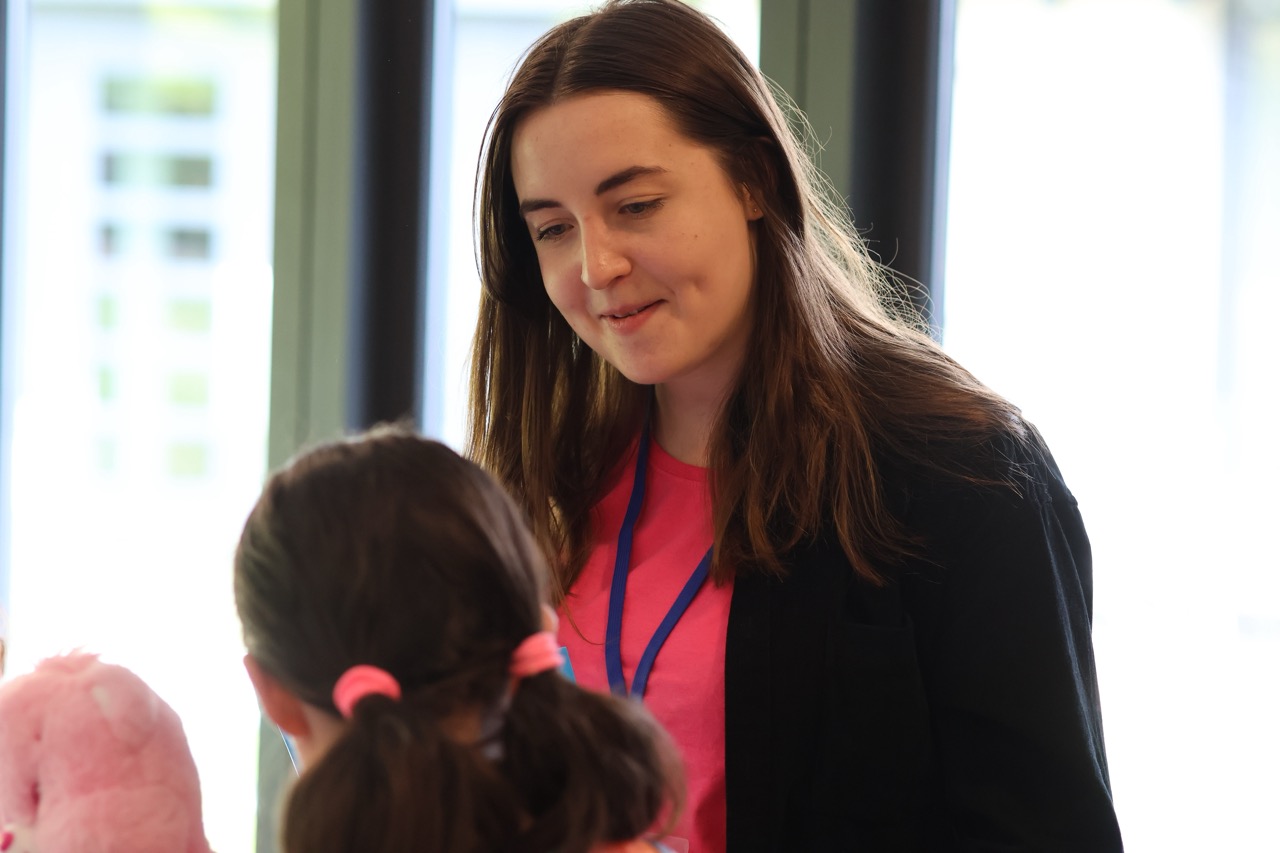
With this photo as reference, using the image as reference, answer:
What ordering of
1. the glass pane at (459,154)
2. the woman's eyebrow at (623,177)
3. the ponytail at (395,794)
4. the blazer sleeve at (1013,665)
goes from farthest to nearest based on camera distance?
1. the glass pane at (459,154)
2. the woman's eyebrow at (623,177)
3. the blazer sleeve at (1013,665)
4. the ponytail at (395,794)

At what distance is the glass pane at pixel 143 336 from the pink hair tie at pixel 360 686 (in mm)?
1663

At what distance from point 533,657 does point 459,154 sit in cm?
177

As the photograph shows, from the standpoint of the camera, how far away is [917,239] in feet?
7.05

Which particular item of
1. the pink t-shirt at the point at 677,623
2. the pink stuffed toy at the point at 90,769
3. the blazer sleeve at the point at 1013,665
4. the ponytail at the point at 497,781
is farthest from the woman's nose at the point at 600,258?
the pink stuffed toy at the point at 90,769

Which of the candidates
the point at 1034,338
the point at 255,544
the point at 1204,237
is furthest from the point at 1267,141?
the point at 255,544

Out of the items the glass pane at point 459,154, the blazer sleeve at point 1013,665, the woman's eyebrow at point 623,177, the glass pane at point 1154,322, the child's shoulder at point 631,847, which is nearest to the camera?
the child's shoulder at point 631,847

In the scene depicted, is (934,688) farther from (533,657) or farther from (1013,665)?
(533,657)

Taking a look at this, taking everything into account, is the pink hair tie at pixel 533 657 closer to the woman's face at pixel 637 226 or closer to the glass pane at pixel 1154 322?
the woman's face at pixel 637 226

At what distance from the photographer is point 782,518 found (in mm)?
1362

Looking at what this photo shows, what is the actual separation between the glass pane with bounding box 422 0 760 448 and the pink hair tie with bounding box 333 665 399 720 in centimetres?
154

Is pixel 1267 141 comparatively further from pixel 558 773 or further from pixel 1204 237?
pixel 558 773

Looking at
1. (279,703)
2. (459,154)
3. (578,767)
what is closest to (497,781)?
(578,767)

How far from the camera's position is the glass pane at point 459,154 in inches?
92.8

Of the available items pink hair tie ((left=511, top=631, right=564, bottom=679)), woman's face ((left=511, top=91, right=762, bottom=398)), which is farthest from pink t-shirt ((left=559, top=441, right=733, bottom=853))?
pink hair tie ((left=511, top=631, right=564, bottom=679))
